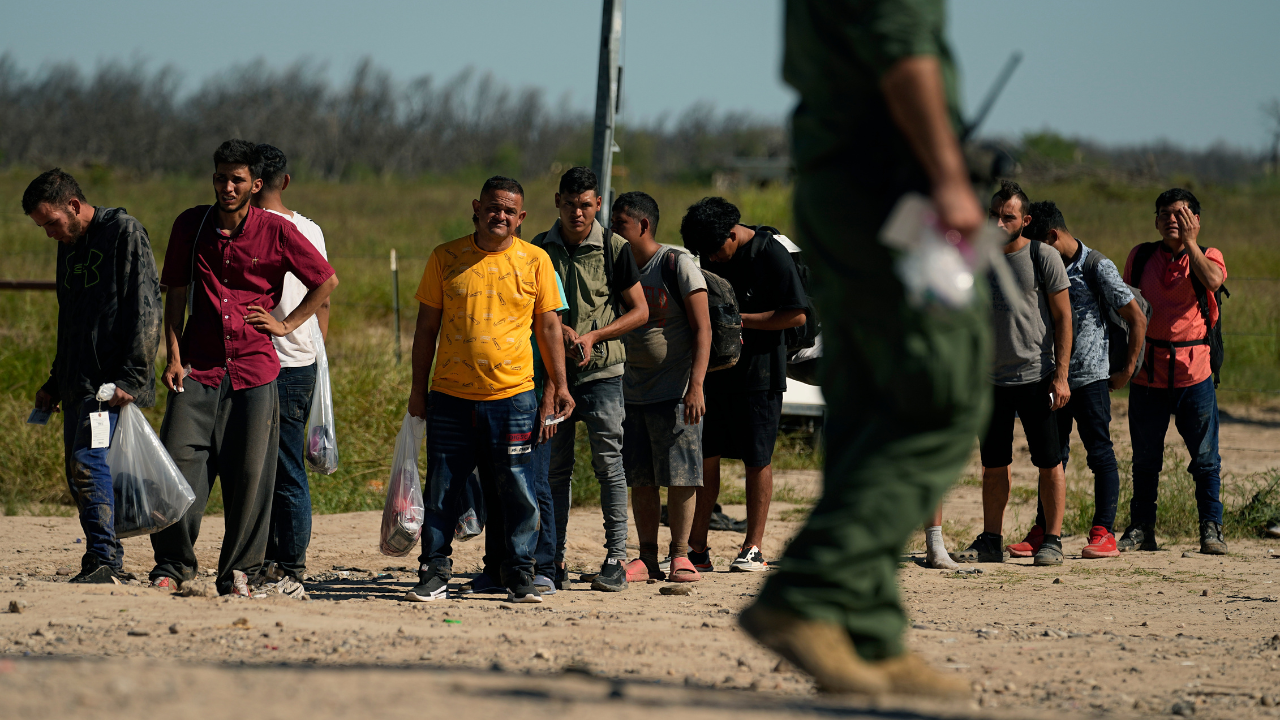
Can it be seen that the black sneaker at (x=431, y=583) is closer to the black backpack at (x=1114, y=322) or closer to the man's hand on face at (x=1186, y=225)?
the black backpack at (x=1114, y=322)

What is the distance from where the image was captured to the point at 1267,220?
1110 inches

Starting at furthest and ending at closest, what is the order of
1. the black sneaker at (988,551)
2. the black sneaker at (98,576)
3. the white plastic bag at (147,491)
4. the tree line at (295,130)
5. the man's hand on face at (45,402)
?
the tree line at (295,130), the black sneaker at (988,551), the man's hand on face at (45,402), the black sneaker at (98,576), the white plastic bag at (147,491)

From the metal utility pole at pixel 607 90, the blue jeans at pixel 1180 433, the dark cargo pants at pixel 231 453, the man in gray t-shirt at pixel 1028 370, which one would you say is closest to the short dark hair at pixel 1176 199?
the man in gray t-shirt at pixel 1028 370

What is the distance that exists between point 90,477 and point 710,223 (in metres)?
3.15

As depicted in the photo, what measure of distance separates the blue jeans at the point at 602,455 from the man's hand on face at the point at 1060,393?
7.89 feet

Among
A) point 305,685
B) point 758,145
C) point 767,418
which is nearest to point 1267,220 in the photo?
point 767,418

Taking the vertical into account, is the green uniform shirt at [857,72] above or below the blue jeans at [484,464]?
above

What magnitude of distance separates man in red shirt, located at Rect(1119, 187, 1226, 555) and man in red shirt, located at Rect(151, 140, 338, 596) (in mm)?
4658

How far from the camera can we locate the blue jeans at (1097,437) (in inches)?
266

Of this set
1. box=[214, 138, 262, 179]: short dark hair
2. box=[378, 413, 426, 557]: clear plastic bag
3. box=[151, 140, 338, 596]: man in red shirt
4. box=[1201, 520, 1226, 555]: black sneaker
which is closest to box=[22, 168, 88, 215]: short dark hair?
box=[151, 140, 338, 596]: man in red shirt

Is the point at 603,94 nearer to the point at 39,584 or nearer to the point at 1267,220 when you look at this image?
the point at 39,584

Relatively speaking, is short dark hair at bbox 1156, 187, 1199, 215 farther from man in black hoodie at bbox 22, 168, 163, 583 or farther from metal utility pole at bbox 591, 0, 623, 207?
man in black hoodie at bbox 22, 168, 163, 583

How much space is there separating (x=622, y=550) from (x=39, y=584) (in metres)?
2.55

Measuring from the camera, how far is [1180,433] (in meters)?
6.88
